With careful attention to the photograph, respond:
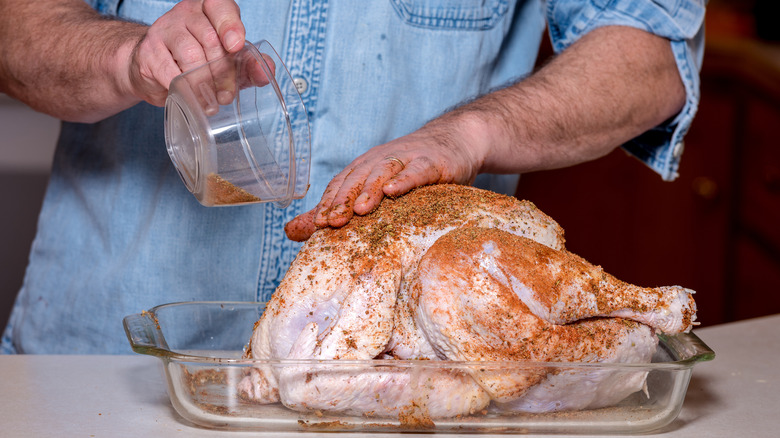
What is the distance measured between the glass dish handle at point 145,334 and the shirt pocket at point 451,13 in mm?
694

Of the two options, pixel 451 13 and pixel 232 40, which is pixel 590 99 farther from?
pixel 232 40

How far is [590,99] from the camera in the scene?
1397mm

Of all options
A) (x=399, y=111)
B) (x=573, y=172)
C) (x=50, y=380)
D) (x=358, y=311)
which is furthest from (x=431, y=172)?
(x=573, y=172)

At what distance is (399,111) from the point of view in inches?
54.6

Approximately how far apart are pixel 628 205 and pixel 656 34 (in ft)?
5.63

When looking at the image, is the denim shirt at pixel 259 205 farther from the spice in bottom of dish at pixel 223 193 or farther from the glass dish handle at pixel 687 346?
the glass dish handle at pixel 687 346

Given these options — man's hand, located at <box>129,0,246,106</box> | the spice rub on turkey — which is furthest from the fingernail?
the spice rub on turkey

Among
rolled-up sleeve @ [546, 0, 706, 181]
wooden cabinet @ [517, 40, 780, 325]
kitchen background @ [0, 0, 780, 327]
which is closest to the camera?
rolled-up sleeve @ [546, 0, 706, 181]

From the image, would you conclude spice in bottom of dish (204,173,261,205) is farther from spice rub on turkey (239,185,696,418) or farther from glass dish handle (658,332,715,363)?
glass dish handle (658,332,715,363)

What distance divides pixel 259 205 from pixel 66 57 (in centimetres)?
38

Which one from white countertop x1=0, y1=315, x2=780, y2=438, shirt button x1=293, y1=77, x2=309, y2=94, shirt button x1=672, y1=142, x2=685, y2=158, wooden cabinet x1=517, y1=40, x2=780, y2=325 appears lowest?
wooden cabinet x1=517, y1=40, x2=780, y2=325

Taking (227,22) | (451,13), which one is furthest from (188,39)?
(451,13)

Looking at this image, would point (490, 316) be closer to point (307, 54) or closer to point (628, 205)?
point (307, 54)

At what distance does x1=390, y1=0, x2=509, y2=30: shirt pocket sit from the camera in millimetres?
1360
